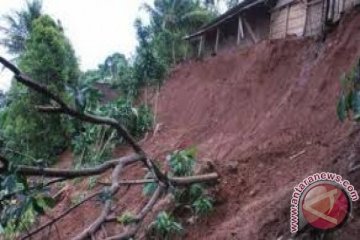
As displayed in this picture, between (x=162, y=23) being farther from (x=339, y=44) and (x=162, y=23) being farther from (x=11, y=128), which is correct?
(x=339, y=44)

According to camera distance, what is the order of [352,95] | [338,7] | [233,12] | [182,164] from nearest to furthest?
1. [352,95]
2. [182,164]
3. [338,7]
4. [233,12]

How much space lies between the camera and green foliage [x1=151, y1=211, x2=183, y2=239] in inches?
295

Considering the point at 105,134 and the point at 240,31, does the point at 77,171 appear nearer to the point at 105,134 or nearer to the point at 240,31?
the point at 105,134

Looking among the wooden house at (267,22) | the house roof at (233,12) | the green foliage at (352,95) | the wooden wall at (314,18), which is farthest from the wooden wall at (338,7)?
the green foliage at (352,95)

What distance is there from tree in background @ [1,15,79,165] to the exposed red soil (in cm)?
420

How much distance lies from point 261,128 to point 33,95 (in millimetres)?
9221

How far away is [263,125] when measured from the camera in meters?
11.6

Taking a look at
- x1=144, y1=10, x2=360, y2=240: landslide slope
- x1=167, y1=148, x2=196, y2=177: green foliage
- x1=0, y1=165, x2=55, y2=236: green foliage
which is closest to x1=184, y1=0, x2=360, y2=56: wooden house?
x1=144, y1=10, x2=360, y2=240: landslide slope

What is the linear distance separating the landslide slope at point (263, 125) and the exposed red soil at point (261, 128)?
23 mm

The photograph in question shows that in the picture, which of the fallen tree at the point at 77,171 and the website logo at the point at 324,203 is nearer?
the fallen tree at the point at 77,171

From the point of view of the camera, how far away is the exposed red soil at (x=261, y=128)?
674 centimetres

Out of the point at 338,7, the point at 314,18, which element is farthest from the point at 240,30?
the point at 338,7

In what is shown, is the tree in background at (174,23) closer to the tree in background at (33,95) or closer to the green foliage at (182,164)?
the tree in background at (33,95)

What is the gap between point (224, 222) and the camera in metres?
7.41
